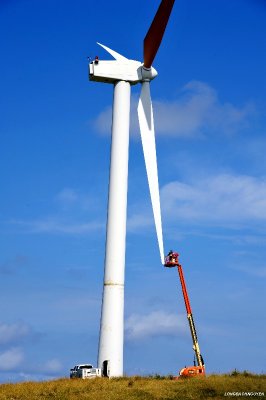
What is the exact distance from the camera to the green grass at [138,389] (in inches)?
2227

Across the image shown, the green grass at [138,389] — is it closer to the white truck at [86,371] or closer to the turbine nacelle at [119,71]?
the white truck at [86,371]

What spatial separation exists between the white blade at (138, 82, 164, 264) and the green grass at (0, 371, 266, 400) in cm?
1212

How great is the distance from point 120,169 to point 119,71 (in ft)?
32.3

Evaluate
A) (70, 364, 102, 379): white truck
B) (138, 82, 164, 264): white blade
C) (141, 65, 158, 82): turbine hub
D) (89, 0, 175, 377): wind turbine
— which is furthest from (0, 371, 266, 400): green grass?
(141, 65, 158, 82): turbine hub

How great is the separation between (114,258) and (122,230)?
9.14 feet

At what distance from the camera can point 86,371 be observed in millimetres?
66438

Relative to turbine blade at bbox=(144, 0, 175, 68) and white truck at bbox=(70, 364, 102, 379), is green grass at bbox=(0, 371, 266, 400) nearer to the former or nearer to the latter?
white truck at bbox=(70, 364, 102, 379)

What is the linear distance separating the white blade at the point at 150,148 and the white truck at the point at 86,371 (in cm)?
1144

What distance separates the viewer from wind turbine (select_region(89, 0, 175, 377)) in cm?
6712

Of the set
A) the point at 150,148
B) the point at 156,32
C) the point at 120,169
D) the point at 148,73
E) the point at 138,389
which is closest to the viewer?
the point at 138,389

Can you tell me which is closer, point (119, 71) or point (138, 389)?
point (138, 389)

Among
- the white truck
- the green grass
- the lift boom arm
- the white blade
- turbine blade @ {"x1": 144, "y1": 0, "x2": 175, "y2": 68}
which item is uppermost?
turbine blade @ {"x1": 144, "y1": 0, "x2": 175, "y2": 68}

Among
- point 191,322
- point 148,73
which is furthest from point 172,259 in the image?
point 148,73

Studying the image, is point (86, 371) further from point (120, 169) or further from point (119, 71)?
point (119, 71)
